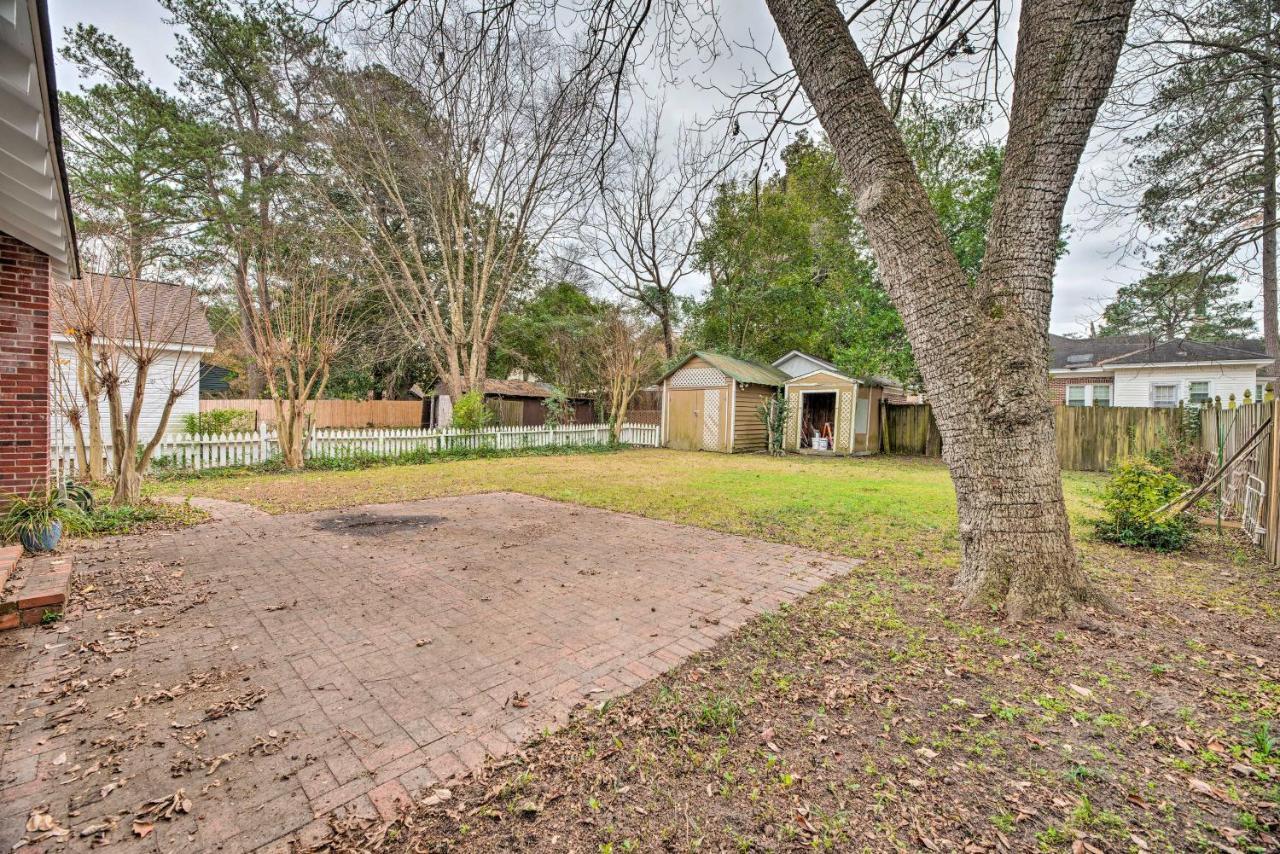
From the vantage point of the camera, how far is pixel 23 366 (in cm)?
455

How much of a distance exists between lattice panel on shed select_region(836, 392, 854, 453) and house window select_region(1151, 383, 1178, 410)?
1146 cm

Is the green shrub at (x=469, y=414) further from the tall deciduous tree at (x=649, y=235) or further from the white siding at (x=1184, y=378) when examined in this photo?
the white siding at (x=1184, y=378)

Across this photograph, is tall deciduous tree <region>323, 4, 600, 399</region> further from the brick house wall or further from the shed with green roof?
the brick house wall

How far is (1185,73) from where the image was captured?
5.57m

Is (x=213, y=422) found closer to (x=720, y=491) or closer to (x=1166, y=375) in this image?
(x=720, y=491)

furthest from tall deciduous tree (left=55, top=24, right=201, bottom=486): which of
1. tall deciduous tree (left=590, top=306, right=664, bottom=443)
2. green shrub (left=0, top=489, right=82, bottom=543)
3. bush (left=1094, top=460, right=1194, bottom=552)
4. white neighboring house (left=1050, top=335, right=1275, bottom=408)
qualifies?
white neighboring house (left=1050, top=335, right=1275, bottom=408)

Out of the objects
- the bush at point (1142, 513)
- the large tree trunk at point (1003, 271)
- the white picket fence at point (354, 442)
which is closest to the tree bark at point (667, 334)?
the white picket fence at point (354, 442)

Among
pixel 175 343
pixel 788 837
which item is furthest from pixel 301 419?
pixel 788 837

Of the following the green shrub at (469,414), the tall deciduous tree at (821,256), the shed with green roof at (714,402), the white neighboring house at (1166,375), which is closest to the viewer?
the tall deciduous tree at (821,256)

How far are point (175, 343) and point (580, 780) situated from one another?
51.0ft

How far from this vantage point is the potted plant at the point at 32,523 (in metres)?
4.31

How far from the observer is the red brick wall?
4484 millimetres

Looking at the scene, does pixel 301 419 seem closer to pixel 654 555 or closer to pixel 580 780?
pixel 654 555

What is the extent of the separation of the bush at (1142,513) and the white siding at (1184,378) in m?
14.9
